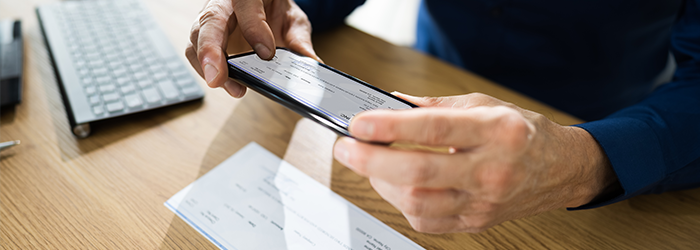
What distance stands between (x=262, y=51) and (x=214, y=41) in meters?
0.06

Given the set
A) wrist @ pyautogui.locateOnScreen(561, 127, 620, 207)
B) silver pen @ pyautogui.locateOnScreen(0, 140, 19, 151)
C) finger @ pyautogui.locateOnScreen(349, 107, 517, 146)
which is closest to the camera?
finger @ pyautogui.locateOnScreen(349, 107, 517, 146)

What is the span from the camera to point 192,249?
36 centimetres

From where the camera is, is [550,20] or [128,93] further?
[550,20]

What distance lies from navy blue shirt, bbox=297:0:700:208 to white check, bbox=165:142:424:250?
0.30 meters

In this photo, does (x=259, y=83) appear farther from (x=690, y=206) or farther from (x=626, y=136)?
(x=690, y=206)

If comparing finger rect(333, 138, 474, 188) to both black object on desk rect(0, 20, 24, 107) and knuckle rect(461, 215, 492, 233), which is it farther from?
black object on desk rect(0, 20, 24, 107)

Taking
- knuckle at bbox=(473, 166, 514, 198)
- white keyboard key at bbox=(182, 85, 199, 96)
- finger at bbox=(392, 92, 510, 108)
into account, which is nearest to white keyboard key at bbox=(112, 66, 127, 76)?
white keyboard key at bbox=(182, 85, 199, 96)

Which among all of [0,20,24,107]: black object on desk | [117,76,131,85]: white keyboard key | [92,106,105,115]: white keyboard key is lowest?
[0,20,24,107]: black object on desk

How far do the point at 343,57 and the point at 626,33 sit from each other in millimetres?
567

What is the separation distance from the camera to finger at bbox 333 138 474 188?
0.82 ft

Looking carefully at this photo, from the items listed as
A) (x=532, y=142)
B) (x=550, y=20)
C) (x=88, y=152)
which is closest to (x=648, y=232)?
(x=532, y=142)

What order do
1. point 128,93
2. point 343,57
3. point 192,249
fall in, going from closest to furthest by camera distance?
point 192,249 → point 128,93 → point 343,57

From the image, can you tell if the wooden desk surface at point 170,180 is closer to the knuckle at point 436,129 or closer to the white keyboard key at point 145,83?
the white keyboard key at point 145,83

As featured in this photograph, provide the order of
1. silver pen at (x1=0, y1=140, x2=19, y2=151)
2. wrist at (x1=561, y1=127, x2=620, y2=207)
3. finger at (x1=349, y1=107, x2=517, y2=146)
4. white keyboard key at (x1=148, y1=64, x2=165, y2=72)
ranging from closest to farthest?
finger at (x1=349, y1=107, x2=517, y2=146) → wrist at (x1=561, y1=127, x2=620, y2=207) → silver pen at (x1=0, y1=140, x2=19, y2=151) → white keyboard key at (x1=148, y1=64, x2=165, y2=72)
